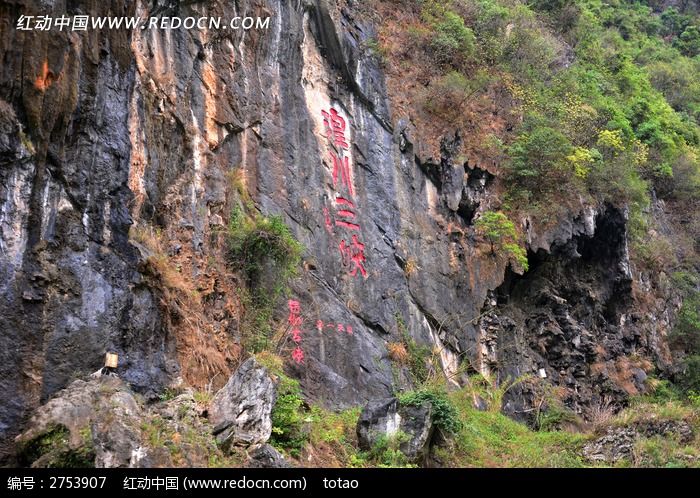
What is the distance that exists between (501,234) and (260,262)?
6.47m

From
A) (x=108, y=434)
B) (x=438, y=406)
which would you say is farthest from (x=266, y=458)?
(x=438, y=406)

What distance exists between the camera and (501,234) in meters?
14.5

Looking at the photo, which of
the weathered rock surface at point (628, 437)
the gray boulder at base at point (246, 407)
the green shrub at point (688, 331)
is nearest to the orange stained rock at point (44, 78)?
the gray boulder at base at point (246, 407)

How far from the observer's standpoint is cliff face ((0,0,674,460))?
22.0ft

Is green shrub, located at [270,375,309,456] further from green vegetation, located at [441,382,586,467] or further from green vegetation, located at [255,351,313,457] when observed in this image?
green vegetation, located at [441,382,586,467]

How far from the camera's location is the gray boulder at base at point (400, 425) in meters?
8.28

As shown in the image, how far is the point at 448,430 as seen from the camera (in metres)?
8.83

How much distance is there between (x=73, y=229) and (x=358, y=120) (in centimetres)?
700

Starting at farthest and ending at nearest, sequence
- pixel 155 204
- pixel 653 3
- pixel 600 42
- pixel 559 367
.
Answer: pixel 653 3 < pixel 600 42 < pixel 559 367 < pixel 155 204

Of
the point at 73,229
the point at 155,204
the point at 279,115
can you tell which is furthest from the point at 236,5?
the point at 73,229

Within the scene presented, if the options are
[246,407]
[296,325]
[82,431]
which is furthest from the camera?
[296,325]

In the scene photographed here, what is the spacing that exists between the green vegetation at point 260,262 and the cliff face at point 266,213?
209 millimetres

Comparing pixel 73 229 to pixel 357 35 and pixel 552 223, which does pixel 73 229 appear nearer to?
pixel 357 35
